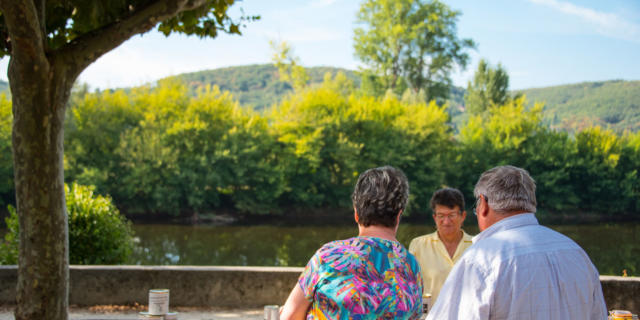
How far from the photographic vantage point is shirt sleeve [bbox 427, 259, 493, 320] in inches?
83.9

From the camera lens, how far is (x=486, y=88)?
2522 inches

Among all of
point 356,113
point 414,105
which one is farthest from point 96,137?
point 414,105

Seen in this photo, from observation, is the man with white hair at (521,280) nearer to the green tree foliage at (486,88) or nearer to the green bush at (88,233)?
the green bush at (88,233)

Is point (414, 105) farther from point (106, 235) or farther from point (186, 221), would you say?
point (106, 235)

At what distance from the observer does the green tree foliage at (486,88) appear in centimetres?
6359

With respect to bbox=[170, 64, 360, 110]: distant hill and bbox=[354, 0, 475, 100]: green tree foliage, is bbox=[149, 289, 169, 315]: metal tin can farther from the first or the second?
bbox=[170, 64, 360, 110]: distant hill

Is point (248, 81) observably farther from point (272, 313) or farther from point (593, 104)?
point (272, 313)

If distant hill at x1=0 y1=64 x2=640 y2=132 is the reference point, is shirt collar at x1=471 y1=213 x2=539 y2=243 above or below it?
below

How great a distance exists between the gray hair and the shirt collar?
0.05 metres

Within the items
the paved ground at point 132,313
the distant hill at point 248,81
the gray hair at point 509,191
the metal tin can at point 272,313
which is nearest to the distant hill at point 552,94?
the distant hill at point 248,81

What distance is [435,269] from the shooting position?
4.62m

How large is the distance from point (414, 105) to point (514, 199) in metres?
44.7

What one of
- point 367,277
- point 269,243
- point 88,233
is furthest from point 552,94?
point 367,277

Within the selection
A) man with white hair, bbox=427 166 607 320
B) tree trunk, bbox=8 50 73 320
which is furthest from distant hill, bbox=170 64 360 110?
man with white hair, bbox=427 166 607 320
